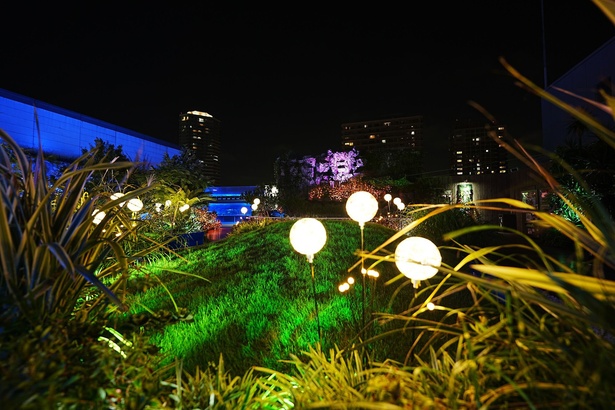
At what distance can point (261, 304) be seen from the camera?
5.05 m

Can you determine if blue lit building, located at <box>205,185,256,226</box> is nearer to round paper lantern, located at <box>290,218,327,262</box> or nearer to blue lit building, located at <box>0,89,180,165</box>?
blue lit building, located at <box>0,89,180,165</box>

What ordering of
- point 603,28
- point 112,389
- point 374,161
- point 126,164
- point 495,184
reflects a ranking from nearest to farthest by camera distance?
point 112,389 < point 126,164 < point 603,28 < point 495,184 < point 374,161

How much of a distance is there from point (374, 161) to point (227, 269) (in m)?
25.4

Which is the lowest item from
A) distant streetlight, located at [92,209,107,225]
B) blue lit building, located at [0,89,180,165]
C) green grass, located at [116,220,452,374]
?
green grass, located at [116,220,452,374]

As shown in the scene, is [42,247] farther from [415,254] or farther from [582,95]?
[582,95]

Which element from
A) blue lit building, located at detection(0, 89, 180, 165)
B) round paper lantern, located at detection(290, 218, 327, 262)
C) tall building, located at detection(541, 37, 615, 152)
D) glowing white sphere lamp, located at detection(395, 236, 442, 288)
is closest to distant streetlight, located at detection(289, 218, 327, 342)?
round paper lantern, located at detection(290, 218, 327, 262)

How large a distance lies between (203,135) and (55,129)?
67.2 m

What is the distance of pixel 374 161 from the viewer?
102 ft

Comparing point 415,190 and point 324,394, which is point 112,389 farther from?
point 415,190

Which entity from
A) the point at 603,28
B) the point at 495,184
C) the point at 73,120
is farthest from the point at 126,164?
the point at 73,120

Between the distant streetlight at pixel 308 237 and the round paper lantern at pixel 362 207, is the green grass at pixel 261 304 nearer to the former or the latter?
the distant streetlight at pixel 308 237

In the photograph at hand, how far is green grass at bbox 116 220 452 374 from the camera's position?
358 centimetres

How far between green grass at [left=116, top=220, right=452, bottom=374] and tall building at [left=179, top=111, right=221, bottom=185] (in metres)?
77.9

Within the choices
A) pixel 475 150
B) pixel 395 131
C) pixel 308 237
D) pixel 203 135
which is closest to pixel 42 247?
pixel 308 237
